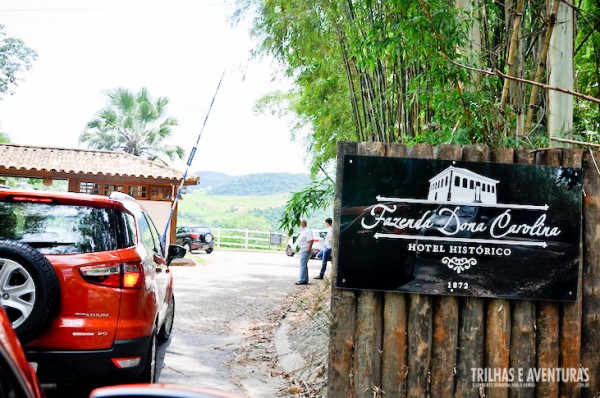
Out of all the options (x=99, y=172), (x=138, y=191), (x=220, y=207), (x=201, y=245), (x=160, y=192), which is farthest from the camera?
(x=220, y=207)

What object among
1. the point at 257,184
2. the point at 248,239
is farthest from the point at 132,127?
the point at 257,184

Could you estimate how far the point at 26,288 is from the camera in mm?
4230

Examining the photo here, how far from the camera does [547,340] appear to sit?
452 cm

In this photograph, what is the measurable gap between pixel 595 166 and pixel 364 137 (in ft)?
18.6

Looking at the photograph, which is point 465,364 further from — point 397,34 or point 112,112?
point 112,112

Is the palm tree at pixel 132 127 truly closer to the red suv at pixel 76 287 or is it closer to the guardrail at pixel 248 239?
the guardrail at pixel 248 239

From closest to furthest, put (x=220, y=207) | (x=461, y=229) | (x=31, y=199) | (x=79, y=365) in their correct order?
A: (x=79, y=365)
(x=461, y=229)
(x=31, y=199)
(x=220, y=207)

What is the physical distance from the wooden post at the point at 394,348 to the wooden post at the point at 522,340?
0.76 m

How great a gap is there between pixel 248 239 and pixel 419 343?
3177 centimetres

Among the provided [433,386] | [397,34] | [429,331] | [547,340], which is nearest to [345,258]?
[429,331]

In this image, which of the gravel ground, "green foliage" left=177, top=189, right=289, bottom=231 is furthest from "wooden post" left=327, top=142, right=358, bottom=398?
"green foliage" left=177, top=189, right=289, bottom=231

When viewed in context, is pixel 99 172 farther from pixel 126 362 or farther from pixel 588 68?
pixel 126 362

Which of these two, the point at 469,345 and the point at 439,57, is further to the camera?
the point at 439,57

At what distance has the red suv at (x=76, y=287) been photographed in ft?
13.9
